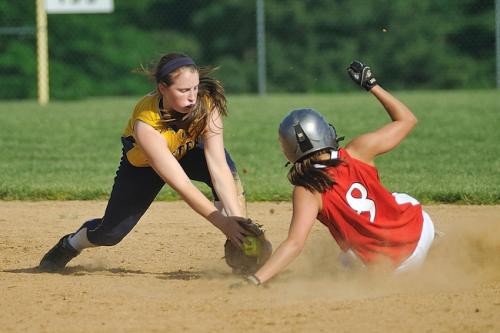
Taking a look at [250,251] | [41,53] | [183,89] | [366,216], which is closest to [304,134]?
[366,216]

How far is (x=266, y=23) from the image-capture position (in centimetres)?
2848

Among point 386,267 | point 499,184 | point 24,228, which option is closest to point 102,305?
point 386,267

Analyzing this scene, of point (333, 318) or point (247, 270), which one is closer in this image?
point (333, 318)

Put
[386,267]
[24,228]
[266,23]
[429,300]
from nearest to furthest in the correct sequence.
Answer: [429,300], [386,267], [24,228], [266,23]

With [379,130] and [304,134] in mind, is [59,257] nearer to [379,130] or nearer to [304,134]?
[304,134]

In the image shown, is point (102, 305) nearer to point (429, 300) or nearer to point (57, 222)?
point (429, 300)

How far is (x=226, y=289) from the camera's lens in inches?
213

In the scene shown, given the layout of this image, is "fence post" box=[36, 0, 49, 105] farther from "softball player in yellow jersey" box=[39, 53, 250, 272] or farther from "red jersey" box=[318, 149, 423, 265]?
"red jersey" box=[318, 149, 423, 265]

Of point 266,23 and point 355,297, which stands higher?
point 266,23

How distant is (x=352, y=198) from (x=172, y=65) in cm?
118

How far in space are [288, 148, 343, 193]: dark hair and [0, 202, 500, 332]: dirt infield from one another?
0.57 metres

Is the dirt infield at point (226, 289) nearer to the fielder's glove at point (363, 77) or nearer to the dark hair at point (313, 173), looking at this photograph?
the dark hair at point (313, 173)

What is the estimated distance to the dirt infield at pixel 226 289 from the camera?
180 inches

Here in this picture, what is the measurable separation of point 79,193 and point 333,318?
5.15 meters
